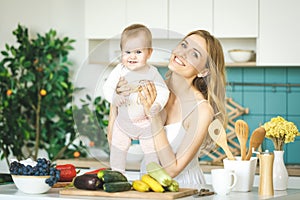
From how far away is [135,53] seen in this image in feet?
7.66

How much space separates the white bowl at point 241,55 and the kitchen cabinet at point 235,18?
126mm

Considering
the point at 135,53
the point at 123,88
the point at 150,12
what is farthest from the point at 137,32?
the point at 150,12

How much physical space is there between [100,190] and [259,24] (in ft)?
8.43

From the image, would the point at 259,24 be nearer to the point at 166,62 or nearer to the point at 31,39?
the point at 31,39

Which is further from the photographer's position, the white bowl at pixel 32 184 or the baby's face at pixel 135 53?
the white bowl at pixel 32 184

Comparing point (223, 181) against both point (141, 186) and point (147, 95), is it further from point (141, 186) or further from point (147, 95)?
point (147, 95)

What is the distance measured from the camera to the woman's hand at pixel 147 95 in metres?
2.36

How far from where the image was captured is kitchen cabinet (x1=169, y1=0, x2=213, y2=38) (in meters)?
4.80

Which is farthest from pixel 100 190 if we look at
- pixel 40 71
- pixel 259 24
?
pixel 40 71

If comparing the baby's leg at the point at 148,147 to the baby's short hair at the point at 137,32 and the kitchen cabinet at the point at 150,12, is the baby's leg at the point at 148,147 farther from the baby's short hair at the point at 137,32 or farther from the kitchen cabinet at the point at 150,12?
the kitchen cabinet at the point at 150,12

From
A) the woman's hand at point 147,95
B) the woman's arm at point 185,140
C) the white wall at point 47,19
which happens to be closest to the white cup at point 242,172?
the woman's arm at point 185,140

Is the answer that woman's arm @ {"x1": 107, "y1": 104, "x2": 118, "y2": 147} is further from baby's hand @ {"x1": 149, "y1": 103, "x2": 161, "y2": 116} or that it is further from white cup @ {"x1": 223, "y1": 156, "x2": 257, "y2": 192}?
white cup @ {"x1": 223, "y1": 156, "x2": 257, "y2": 192}

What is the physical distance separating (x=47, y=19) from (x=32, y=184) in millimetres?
3094

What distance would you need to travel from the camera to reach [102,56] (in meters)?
2.48
